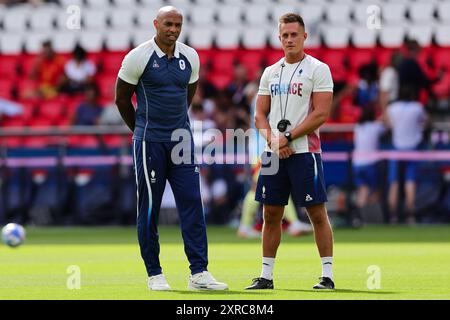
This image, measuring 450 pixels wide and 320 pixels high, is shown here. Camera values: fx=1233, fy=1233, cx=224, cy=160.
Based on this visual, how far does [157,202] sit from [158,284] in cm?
74

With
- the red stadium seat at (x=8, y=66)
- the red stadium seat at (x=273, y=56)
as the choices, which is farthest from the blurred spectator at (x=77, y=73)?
the red stadium seat at (x=273, y=56)

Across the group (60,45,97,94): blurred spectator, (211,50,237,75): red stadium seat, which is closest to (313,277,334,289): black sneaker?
(60,45,97,94): blurred spectator

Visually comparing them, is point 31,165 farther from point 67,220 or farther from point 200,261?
point 200,261

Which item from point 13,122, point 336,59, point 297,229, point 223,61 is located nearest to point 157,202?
point 297,229

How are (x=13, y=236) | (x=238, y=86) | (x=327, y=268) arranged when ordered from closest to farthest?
1. (x=327, y=268)
2. (x=13, y=236)
3. (x=238, y=86)

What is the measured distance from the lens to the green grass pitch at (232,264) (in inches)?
417

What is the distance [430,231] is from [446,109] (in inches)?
159

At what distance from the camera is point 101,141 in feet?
75.6

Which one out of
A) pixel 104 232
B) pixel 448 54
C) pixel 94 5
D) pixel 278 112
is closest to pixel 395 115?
pixel 448 54

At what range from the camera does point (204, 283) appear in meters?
10.9

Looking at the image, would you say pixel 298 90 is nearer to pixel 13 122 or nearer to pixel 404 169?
pixel 404 169

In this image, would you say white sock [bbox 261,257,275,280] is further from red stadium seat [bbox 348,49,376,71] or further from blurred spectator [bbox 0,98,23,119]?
blurred spectator [bbox 0,98,23,119]

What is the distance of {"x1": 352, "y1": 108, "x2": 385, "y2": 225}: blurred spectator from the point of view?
875 inches

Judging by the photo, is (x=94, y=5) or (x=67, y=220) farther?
(x=94, y=5)
